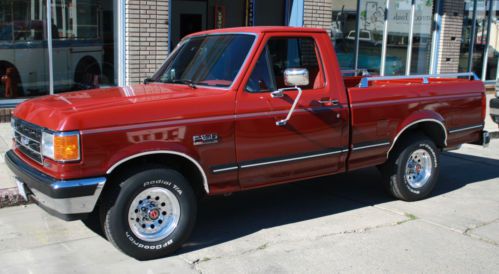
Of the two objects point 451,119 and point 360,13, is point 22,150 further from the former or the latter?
point 360,13

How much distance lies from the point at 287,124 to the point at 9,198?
320 cm

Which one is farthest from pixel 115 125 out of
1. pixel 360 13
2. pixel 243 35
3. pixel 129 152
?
pixel 360 13

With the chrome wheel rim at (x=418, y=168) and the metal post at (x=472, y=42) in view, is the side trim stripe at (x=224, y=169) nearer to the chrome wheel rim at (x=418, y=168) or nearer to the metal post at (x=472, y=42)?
the chrome wheel rim at (x=418, y=168)

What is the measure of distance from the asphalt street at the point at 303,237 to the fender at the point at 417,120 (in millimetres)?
847

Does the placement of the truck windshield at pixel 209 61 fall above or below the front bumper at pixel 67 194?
above

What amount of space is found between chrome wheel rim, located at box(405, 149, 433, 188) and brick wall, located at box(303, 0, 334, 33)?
19.2 feet

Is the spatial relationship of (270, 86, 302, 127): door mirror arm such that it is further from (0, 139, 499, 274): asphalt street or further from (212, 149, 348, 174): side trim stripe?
(0, 139, 499, 274): asphalt street

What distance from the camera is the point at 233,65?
16.9 feet

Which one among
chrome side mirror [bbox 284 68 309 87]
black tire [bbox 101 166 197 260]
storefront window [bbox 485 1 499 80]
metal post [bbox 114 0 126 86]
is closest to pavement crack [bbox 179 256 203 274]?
black tire [bbox 101 166 197 260]

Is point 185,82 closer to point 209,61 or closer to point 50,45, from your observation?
point 209,61

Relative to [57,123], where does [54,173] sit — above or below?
below

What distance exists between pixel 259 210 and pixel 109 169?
2258mm

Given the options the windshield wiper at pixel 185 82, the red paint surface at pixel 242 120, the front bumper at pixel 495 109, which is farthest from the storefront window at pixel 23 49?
the front bumper at pixel 495 109

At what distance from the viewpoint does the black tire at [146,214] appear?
4.45 m
